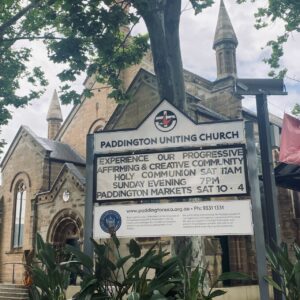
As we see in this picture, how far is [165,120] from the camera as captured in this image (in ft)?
19.1

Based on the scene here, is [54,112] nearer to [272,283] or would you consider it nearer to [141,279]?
[141,279]

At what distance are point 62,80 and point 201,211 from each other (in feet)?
26.9

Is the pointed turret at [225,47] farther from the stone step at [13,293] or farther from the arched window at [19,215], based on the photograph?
the stone step at [13,293]

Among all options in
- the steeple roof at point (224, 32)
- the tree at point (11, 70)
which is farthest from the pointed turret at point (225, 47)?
the tree at point (11, 70)

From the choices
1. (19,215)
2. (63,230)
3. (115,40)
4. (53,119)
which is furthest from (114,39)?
(53,119)

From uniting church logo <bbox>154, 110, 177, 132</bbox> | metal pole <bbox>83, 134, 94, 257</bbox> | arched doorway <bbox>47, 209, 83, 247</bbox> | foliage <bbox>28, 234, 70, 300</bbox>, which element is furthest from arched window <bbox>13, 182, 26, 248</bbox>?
uniting church logo <bbox>154, 110, 177, 132</bbox>

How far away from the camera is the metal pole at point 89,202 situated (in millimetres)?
5551

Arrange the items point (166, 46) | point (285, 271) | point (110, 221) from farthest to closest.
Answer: point (166, 46)
point (110, 221)
point (285, 271)

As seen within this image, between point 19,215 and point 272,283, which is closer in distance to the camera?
point 272,283

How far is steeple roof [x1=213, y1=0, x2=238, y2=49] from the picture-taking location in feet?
91.1

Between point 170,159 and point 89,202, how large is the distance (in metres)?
1.38

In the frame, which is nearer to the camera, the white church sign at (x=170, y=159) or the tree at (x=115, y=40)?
the white church sign at (x=170, y=159)

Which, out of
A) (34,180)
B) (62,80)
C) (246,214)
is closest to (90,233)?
(246,214)

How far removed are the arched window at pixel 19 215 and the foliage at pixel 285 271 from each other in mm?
26067
